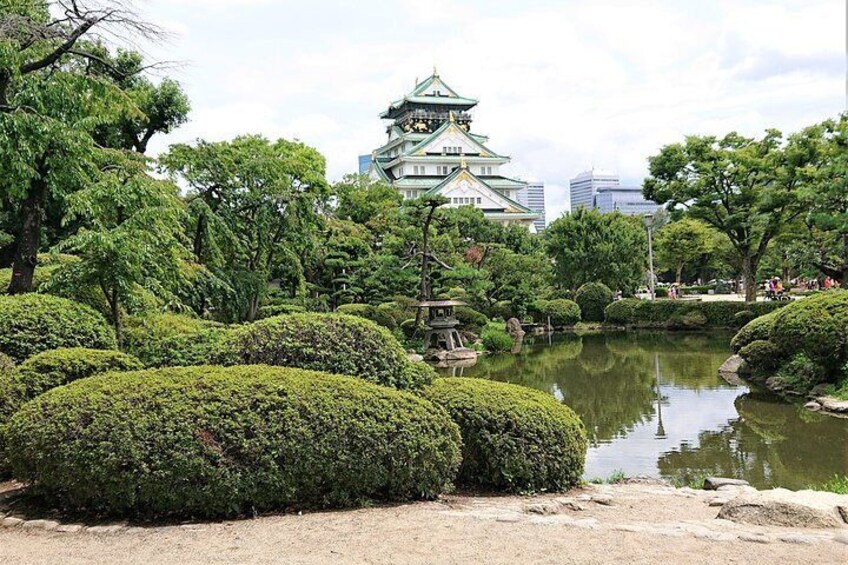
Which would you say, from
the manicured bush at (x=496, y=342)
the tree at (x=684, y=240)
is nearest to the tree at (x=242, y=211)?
the manicured bush at (x=496, y=342)

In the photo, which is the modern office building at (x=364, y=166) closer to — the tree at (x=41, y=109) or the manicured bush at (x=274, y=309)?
the manicured bush at (x=274, y=309)

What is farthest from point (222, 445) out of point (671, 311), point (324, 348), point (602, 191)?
point (602, 191)

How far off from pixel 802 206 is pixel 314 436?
69.2 ft

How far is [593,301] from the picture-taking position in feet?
98.2

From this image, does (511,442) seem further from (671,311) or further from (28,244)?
(671,311)

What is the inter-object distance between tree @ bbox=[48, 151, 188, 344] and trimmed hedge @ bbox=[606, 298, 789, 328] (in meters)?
20.5

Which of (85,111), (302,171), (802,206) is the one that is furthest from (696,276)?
(85,111)

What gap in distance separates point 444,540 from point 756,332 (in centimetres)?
1130

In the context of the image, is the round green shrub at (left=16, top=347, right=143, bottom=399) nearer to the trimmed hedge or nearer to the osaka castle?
the trimmed hedge

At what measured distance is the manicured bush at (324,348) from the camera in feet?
17.4

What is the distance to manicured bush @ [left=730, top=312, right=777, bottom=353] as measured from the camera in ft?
42.4

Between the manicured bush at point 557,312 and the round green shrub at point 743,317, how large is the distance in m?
6.17

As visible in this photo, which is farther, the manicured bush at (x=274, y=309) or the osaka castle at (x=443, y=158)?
the osaka castle at (x=443, y=158)

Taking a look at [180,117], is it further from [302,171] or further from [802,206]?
[802,206]
